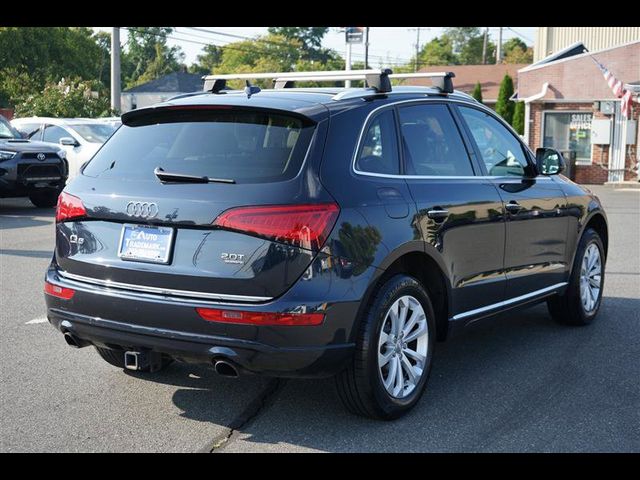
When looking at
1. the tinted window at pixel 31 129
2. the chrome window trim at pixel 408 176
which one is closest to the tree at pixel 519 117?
the tinted window at pixel 31 129

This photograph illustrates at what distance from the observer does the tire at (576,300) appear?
6922 millimetres

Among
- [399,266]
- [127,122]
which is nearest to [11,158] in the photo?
[127,122]

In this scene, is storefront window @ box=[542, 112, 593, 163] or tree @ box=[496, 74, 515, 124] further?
tree @ box=[496, 74, 515, 124]

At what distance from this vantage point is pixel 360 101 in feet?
16.1

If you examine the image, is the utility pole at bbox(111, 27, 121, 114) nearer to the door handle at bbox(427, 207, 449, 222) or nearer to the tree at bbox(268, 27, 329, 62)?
the door handle at bbox(427, 207, 449, 222)

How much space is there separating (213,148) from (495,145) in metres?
2.37

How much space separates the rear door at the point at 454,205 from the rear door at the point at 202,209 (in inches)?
33.6

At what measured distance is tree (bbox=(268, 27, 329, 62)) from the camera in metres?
106

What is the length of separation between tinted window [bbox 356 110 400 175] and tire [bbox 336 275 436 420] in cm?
62

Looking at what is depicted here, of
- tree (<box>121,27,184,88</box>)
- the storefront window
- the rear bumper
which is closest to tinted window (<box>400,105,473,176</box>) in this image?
the rear bumper
